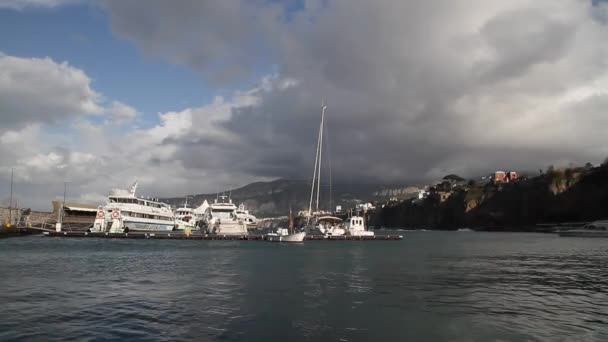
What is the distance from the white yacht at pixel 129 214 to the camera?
10062cm

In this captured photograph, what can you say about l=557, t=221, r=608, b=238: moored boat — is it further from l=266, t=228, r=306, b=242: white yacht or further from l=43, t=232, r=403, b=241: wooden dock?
l=266, t=228, r=306, b=242: white yacht

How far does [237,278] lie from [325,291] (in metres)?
9.02

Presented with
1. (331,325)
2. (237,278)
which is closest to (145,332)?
(331,325)

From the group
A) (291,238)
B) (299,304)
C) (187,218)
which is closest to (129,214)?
(187,218)

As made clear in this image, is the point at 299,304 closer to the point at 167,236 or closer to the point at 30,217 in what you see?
the point at 167,236

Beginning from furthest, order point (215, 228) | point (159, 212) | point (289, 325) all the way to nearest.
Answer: point (159, 212), point (215, 228), point (289, 325)

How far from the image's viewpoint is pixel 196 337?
16.3m

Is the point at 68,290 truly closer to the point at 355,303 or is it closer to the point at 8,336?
the point at 8,336

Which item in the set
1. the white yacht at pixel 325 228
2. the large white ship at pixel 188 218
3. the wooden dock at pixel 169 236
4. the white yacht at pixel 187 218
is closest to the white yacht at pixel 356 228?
the white yacht at pixel 325 228

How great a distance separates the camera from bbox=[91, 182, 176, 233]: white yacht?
10062 cm

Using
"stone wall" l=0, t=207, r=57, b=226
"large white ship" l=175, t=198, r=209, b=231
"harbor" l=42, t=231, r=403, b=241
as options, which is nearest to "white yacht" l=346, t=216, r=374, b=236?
"harbor" l=42, t=231, r=403, b=241

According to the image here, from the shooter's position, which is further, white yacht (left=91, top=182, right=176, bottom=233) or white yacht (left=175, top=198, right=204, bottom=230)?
white yacht (left=175, top=198, right=204, bottom=230)

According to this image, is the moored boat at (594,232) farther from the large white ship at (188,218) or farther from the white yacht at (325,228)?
the large white ship at (188,218)

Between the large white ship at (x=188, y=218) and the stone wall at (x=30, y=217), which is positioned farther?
the large white ship at (x=188, y=218)
